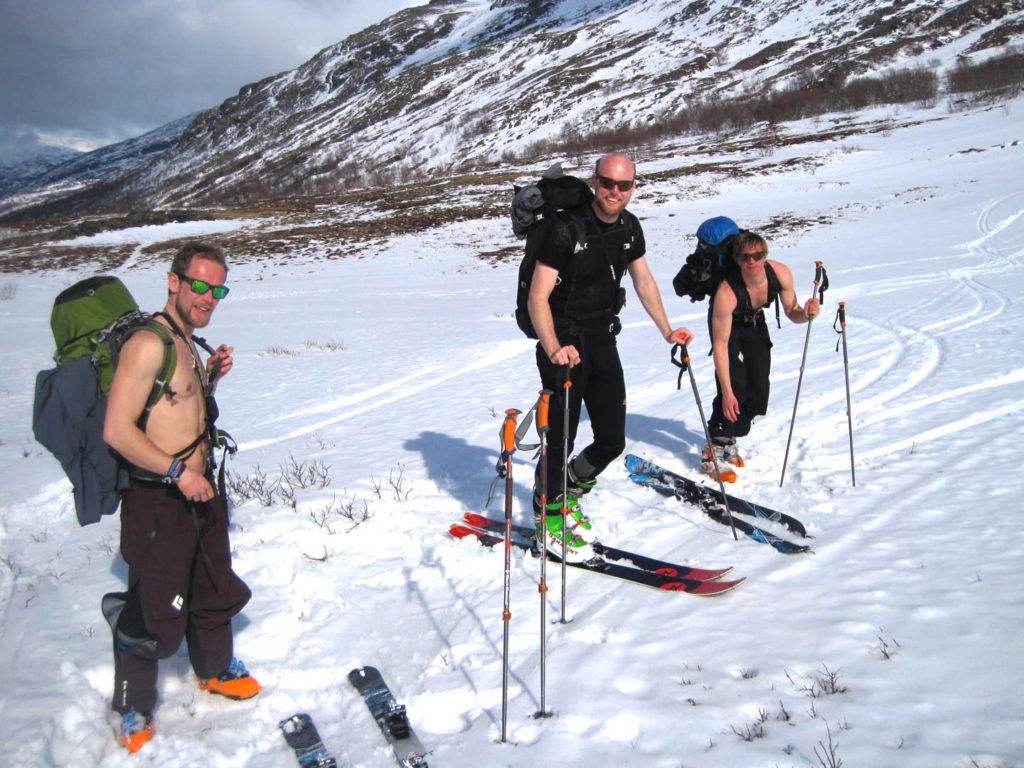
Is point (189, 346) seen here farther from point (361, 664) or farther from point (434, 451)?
point (434, 451)

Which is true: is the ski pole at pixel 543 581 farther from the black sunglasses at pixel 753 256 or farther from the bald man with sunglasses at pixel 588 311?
the black sunglasses at pixel 753 256

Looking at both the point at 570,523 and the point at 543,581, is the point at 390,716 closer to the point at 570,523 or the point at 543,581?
the point at 543,581

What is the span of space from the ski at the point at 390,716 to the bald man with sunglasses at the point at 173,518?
62cm

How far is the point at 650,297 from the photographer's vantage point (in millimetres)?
4812

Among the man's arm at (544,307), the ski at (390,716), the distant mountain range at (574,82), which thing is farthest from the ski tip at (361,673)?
the distant mountain range at (574,82)

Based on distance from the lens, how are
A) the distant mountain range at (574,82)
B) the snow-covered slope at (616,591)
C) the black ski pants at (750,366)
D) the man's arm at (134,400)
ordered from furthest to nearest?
the distant mountain range at (574,82)
the black ski pants at (750,366)
the snow-covered slope at (616,591)
the man's arm at (134,400)

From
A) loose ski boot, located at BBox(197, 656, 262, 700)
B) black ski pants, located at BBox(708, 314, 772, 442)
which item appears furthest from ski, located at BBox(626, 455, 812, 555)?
loose ski boot, located at BBox(197, 656, 262, 700)

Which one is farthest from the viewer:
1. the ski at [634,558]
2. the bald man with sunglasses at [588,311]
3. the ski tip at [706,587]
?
the ski at [634,558]

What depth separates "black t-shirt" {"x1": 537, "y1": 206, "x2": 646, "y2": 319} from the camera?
13.7 feet

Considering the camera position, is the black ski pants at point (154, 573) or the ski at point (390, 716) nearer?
the ski at point (390, 716)

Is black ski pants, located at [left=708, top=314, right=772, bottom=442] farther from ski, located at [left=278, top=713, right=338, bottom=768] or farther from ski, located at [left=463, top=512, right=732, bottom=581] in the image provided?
ski, located at [left=278, top=713, right=338, bottom=768]

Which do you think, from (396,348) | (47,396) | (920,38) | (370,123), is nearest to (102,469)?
(47,396)

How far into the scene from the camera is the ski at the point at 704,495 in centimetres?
493

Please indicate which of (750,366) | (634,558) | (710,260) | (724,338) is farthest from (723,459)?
(634,558)
